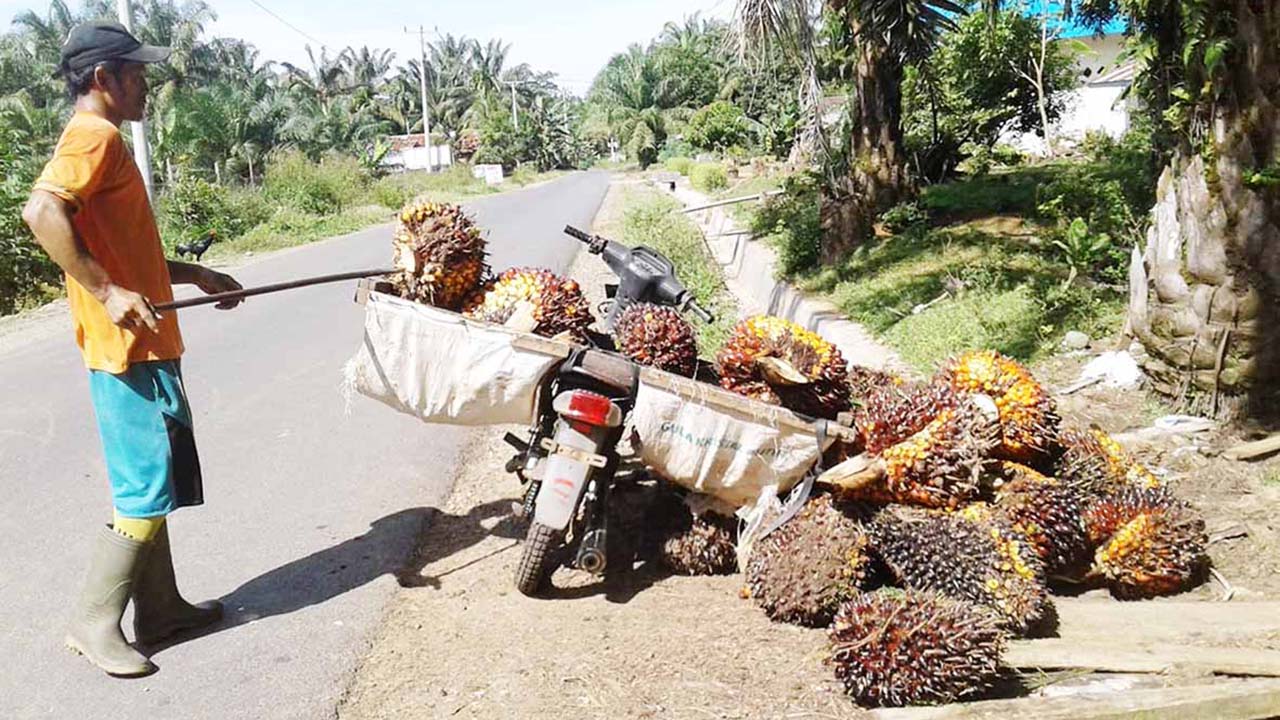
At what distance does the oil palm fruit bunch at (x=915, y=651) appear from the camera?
3010 millimetres

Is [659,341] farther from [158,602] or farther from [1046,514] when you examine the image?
[158,602]

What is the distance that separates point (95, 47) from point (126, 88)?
16 centimetres

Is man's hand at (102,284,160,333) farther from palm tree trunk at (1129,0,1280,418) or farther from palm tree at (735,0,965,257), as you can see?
palm tree at (735,0,965,257)

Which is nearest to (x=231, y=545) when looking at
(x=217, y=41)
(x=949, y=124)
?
(x=949, y=124)

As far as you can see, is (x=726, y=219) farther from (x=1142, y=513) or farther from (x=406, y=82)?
(x=406, y=82)

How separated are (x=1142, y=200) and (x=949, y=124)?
23.0 ft

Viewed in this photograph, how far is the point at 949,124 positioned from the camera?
16.5 metres

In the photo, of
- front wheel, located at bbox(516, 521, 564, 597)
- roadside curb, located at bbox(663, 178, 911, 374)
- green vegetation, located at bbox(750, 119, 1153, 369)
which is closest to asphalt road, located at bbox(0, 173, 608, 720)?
front wheel, located at bbox(516, 521, 564, 597)

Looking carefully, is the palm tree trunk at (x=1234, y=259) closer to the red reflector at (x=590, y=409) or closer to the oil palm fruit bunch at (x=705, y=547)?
the oil palm fruit bunch at (x=705, y=547)

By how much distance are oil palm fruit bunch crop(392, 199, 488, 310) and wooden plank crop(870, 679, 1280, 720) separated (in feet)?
7.83

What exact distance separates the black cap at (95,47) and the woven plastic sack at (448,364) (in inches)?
47.8

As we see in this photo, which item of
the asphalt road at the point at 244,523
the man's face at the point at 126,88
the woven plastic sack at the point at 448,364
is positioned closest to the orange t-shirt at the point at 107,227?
the man's face at the point at 126,88

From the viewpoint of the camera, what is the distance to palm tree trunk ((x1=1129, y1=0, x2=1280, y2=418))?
495 cm

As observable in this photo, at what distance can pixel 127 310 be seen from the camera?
3.18m
